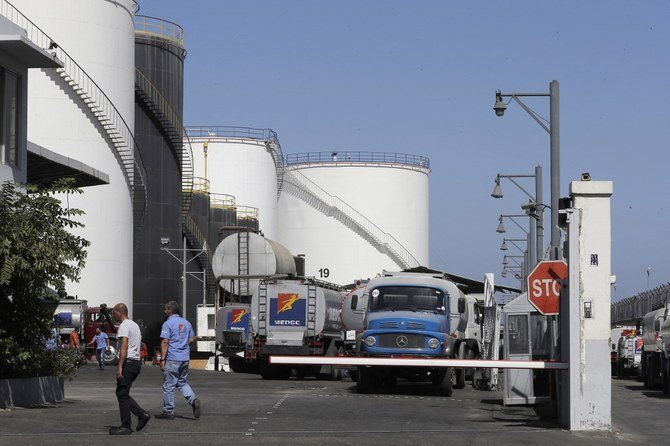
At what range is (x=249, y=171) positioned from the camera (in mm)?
85875

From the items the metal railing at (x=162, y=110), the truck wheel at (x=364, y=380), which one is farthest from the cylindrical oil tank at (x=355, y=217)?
the truck wheel at (x=364, y=380)

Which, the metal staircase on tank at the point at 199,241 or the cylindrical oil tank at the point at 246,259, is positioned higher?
the metal staircase on tank at the point at 199,241

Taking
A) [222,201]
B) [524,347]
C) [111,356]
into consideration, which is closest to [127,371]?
[524,347]

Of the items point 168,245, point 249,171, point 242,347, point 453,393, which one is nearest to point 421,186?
point 249,171

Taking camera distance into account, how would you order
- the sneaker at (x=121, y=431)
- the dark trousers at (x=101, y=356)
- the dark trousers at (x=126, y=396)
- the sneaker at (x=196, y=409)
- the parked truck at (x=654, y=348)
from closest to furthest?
the sneaker at (x=121, y=431), the dark trousers at (x=126, y=396), the sneaker at (x=196, y=409), the parked truck at (x=654, y=348), the dark trousers at (x=101, y=356)

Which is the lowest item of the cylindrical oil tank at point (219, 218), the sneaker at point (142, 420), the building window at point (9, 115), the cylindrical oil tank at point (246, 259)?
the sneaker at point (142, 420)

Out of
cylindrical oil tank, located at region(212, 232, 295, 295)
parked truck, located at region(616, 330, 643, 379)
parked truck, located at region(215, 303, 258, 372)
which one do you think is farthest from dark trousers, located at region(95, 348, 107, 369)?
parked truck, located at region(616, 330, 643, 379)

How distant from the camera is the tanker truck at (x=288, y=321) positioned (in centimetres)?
3828

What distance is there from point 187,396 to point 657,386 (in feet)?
68.2

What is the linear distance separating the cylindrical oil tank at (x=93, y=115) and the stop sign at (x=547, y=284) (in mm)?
35164

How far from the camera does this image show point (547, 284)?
1909 centimetres

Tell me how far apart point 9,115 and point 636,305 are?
2440 inches

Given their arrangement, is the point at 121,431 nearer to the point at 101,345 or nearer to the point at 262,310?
the point at 262,310

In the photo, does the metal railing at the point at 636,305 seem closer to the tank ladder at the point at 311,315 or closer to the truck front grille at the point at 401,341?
the tank ladder at the point at 311,315
